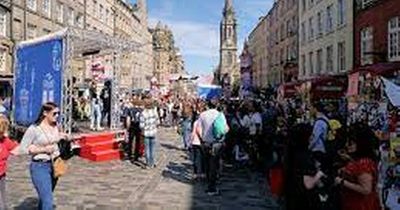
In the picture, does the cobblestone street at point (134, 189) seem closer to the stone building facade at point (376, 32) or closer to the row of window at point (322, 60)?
the stone building facade at point (376, 32)

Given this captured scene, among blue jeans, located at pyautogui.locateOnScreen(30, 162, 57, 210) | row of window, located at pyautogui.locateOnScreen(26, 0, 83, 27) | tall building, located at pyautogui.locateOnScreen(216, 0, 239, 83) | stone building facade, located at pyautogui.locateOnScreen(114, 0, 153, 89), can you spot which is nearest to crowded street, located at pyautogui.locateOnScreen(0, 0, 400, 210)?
blue jeans, located at pyautogui.locateOnScreen(30, 162, 57, 210)

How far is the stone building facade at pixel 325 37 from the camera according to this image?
33625 mm

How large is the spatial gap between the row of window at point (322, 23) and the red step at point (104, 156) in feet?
64.1

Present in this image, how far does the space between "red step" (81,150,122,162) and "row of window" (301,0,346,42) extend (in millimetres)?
19533

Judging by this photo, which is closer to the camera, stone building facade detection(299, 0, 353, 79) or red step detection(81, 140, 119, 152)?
red step detection(81, 140, 119, 152)

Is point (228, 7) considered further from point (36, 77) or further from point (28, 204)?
point (28, 204)

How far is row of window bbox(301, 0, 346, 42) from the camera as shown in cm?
3550

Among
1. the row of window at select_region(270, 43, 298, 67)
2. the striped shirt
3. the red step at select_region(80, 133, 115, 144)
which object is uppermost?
the row of window at select_region(270, 43, 298, 67)

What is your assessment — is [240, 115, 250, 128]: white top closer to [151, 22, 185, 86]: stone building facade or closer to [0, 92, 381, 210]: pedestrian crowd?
[0, 92, 381, 210]: pedestrian crowd

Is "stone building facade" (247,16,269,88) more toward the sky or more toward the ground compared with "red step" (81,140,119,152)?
more toward the sky

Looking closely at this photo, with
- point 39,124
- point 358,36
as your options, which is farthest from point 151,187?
point 358,36

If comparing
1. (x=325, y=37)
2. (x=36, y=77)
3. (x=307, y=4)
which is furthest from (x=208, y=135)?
(x=307, y=4)

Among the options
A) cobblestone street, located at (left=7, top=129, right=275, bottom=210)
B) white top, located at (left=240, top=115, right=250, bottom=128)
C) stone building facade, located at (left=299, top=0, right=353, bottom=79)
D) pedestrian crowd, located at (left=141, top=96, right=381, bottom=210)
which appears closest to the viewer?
pedestrian crowd, located at (left=141, top=96, right=381, bottom=210)

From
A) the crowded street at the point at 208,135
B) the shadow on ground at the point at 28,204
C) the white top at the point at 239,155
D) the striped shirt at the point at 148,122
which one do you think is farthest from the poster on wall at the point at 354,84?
the shadow on ground at the point at 28,204
